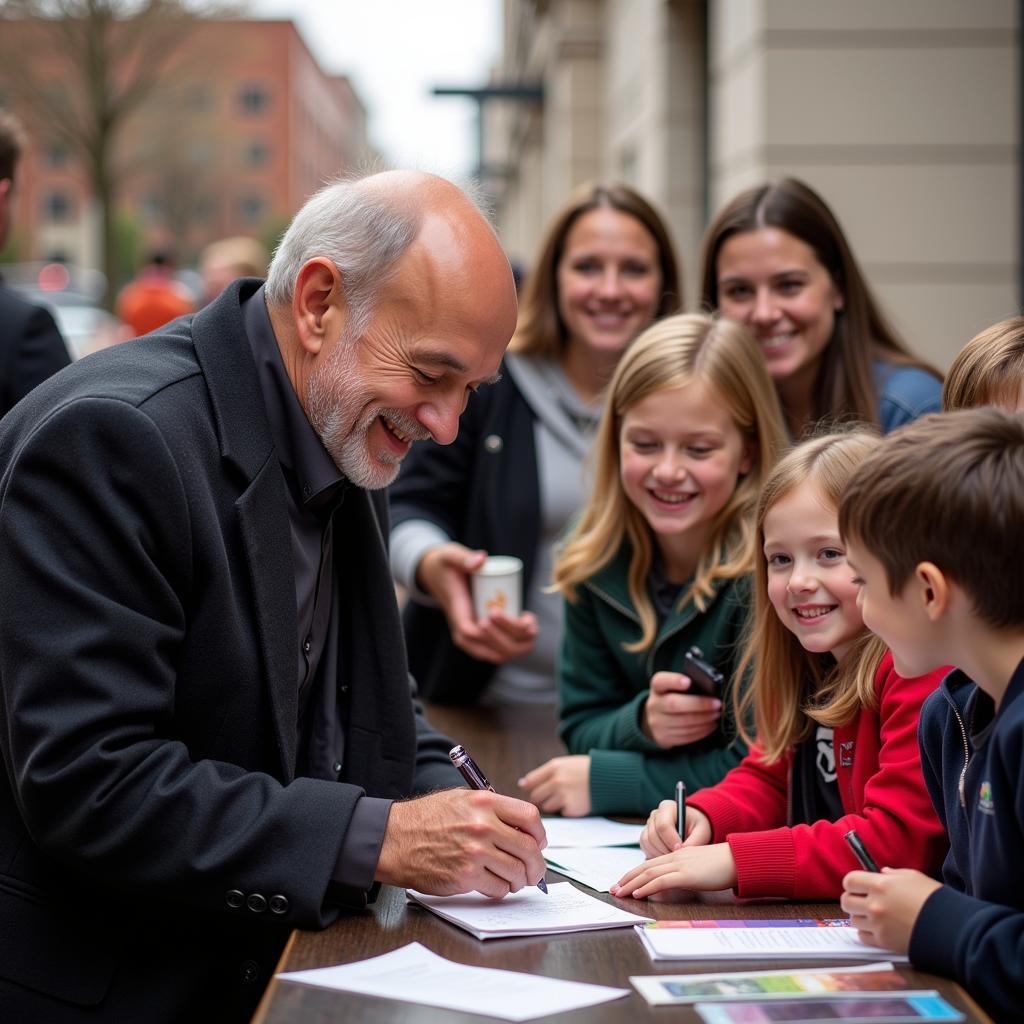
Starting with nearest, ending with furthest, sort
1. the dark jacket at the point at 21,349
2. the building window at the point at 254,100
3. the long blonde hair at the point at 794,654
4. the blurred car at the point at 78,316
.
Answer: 1. the long blonde hair at the point at 794,654
2. the dark jacket at the point at 21,349
3. the blurred car at the point at 78,316
4. the building window at the point at 254,100

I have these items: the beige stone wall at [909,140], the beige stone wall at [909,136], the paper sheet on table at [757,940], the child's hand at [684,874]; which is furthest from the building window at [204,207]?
the paper sheet on table at [757,940]

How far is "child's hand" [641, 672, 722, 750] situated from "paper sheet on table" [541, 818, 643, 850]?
7.0 inches

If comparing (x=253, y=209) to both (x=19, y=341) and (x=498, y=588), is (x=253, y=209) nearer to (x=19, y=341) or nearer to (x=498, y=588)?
(x=19, y=341)

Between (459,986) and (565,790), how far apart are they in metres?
0.94

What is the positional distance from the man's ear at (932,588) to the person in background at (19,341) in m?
2.78

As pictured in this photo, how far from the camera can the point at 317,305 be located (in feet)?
7.16

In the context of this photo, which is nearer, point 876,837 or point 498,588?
point 876,837

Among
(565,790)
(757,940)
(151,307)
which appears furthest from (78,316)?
(757,940)

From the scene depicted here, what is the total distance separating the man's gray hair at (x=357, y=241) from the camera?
7.02 ft

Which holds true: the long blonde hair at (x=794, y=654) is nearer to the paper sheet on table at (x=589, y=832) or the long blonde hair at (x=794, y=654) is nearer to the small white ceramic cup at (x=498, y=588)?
the paper sheet on table at (x=589, y=832)

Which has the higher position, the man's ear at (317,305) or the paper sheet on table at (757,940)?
the man's ear at (317,305)

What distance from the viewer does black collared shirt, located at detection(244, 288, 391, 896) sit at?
87.5 inches

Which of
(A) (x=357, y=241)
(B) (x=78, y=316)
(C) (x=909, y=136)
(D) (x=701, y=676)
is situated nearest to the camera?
(A) (x=357, y=241)

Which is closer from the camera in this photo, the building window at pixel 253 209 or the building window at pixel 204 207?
the building window at pixel 204 207
